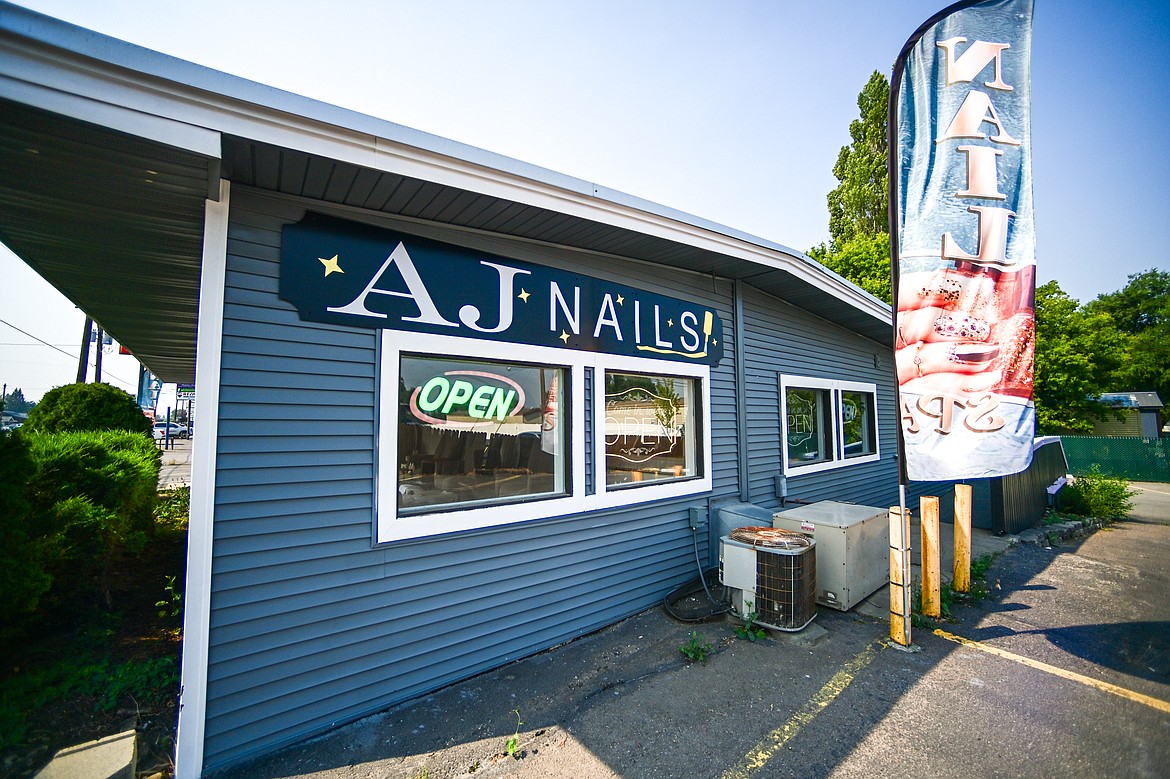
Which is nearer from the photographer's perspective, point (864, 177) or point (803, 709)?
point (803, 709)

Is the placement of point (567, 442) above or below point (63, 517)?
above

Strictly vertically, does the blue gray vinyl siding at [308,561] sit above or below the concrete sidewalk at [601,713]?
above

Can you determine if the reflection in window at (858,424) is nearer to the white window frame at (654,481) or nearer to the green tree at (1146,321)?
the white window frame at (654,481)

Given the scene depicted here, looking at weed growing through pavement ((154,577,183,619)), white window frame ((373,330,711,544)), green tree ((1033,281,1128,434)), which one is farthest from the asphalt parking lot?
green tree ((1033,281,1128,434))

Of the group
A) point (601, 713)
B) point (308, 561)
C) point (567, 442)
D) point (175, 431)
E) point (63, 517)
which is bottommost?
point (601, 713)

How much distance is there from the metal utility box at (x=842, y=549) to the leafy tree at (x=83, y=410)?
1045cm

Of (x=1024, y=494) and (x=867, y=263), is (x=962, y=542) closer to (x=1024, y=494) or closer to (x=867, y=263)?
(x=1024, y=494)

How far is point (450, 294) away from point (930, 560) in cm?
479

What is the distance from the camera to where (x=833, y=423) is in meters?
8.04

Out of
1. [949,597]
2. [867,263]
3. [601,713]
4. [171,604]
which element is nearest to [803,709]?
[601,713]

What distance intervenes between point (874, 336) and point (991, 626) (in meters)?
6.02

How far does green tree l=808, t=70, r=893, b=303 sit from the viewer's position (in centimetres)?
2341

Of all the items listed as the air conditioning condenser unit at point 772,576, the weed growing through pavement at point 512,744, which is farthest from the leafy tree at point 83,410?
the air conditioning condenser unit at point 772,576

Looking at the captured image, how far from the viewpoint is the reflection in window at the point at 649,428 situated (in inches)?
190
